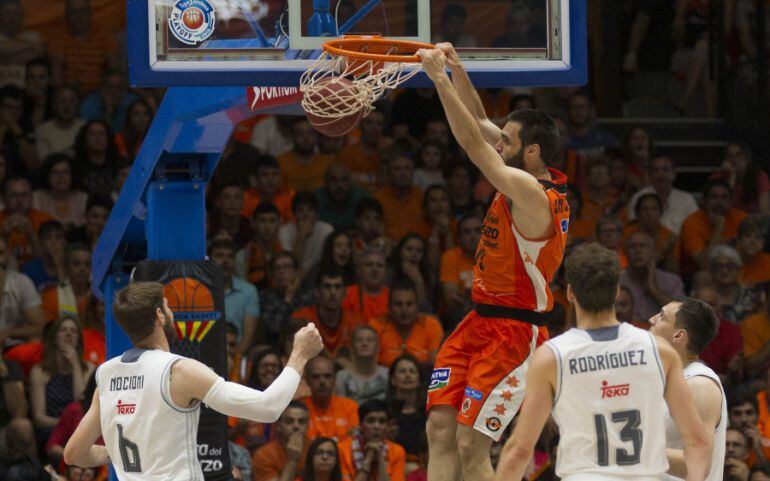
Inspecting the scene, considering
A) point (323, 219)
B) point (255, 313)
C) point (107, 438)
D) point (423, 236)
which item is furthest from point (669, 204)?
point (107, 438)

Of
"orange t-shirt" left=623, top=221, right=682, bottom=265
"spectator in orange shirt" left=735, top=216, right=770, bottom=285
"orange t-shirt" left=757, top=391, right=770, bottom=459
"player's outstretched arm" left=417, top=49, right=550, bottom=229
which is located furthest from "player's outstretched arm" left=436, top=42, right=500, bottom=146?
"spectator in orange shirt" left=735, top=216, right=770, bottom=285

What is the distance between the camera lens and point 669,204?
45.8 feet

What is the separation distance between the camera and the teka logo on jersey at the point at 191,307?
25.9ft

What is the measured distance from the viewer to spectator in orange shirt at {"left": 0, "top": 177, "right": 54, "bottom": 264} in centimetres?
1232

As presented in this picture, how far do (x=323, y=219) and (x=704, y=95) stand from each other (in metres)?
5.46

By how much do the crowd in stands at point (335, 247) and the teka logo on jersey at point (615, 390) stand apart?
482 cm

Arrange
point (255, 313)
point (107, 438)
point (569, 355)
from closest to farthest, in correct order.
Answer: point (569, 355), point (107, 438), point (255, 313)

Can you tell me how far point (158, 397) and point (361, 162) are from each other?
7.61 m

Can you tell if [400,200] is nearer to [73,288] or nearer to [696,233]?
[696,233]

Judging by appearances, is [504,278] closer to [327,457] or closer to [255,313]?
[327,457]

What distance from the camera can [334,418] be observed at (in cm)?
1095

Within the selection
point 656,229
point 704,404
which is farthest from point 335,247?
point 704,404

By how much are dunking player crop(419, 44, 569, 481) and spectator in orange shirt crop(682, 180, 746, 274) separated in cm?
648

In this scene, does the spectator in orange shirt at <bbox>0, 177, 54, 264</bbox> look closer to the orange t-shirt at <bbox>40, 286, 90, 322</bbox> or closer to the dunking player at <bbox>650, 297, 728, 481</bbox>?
the orange t-shirt at <bbox>40, 286, 90, 322</bbox>
